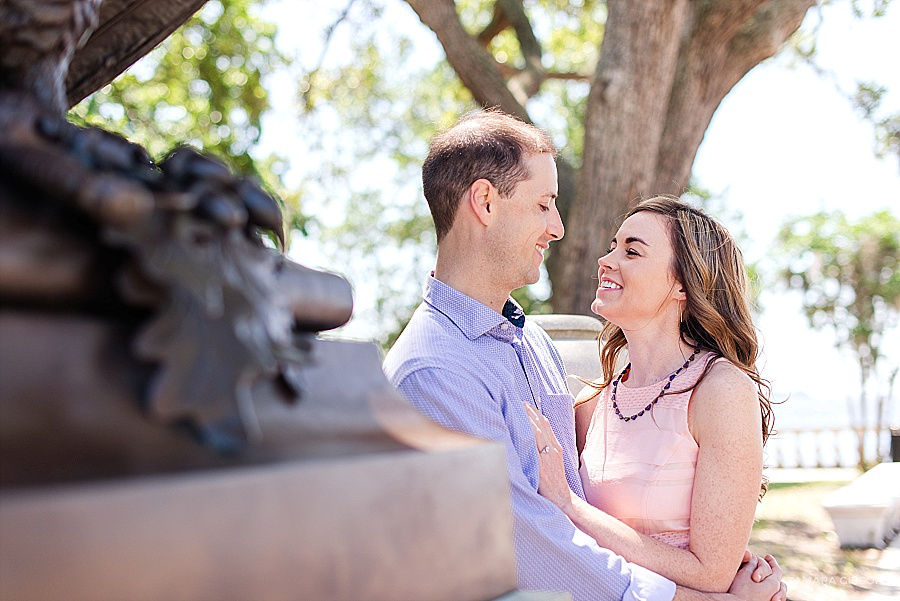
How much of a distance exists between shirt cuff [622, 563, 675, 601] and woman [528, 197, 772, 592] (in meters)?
0.08

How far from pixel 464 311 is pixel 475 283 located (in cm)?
12

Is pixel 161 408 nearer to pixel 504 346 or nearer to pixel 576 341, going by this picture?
pixel 504 346

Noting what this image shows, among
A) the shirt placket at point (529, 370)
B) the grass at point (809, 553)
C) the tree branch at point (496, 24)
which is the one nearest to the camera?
the shirt placket at point (529, 370)

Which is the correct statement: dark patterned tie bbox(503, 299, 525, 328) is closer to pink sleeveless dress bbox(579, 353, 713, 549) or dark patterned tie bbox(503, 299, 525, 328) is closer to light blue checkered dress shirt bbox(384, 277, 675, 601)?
light blue checkered dress shirt bbox(384, 277, 675, 601)

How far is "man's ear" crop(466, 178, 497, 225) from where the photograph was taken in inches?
95.7

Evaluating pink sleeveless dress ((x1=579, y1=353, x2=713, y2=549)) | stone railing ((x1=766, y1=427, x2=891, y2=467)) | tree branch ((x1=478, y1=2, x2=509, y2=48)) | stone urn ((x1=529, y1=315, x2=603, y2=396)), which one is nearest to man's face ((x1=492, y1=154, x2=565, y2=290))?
pink sleeveless dress ((x1=579, y1=353, x2=713, y2=549))

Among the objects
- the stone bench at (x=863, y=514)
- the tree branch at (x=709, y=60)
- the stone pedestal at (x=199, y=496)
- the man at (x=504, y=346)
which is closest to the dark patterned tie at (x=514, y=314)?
the man at (x=504, y=346)

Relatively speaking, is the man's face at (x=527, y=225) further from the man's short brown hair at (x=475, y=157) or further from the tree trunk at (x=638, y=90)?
the tree trunk at (x=638, y=90)

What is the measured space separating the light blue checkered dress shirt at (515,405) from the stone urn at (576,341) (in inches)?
41.2

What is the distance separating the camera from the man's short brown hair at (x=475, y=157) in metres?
2.45

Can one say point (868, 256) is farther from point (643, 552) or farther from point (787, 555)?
point (643, 552)

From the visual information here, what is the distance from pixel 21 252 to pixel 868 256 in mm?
16920

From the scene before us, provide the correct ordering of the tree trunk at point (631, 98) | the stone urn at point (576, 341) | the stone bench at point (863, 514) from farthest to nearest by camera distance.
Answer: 1. the stone bench at point (863, 514)
2. the tree trunk at point (631, 98)
3. the stone urn at point (576, 341)

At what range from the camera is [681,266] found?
99.0 inches
